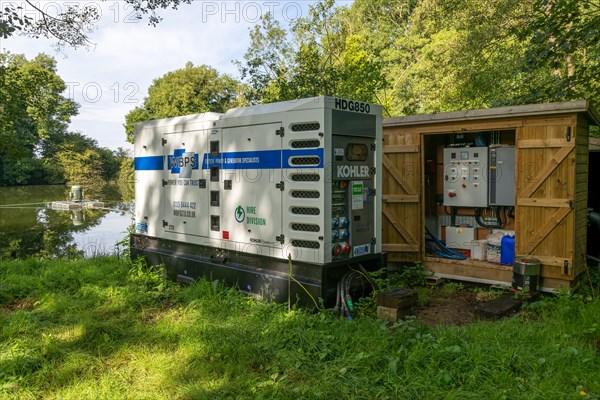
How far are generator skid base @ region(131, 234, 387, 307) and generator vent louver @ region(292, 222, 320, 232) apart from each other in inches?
15.0

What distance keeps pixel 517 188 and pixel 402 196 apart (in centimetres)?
166

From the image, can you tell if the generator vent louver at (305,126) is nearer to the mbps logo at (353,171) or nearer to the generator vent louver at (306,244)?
the mbps logo at (353,171)

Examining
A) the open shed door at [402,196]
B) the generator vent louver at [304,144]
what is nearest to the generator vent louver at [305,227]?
the generator vent louver at [304,144]

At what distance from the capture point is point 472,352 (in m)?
3.68

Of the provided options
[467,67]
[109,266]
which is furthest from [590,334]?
[467,67]

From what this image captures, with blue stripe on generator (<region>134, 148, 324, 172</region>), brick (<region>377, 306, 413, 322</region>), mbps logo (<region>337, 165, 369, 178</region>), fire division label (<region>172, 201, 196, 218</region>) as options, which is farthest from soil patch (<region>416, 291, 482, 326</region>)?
fire division label (<region>172, 201, 196, 218</region>)

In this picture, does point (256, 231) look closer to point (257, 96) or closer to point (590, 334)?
point (590, 334)

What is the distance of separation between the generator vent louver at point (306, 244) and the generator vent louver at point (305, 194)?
50cm

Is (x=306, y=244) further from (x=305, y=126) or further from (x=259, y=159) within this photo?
(x=305, y=126)

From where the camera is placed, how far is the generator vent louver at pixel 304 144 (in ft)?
15.9

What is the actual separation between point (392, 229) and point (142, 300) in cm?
390

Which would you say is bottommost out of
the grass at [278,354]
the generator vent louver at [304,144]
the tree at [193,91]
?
the grass at [278,354]

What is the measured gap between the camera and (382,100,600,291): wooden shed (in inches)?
224

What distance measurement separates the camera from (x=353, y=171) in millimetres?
5168
